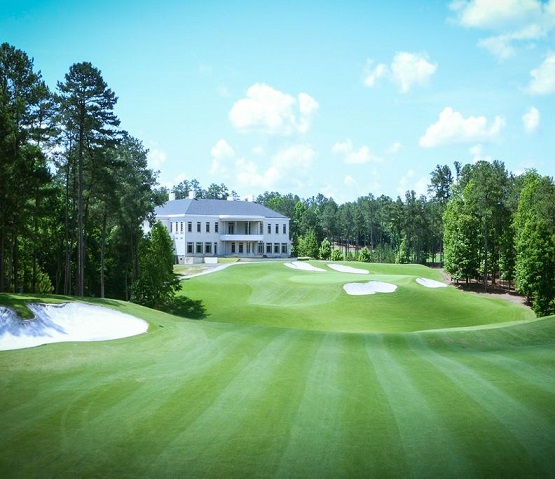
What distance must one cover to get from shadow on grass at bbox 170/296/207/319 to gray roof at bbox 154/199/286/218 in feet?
128

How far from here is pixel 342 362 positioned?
1418 centimetres

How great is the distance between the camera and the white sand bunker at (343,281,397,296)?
42.1m

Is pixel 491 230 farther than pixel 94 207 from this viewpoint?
Yes

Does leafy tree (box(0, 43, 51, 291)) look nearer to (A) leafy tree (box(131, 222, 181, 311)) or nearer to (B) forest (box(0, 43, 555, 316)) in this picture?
(B) forest (box(0, 43, 555, 316))

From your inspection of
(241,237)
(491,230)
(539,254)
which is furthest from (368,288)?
(241,237)

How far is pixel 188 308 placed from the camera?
39688 mm

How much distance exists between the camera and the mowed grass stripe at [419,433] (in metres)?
7.26

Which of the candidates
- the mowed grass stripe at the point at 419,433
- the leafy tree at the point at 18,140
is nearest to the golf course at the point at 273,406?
the mowed grass stripe at the point at 419,433

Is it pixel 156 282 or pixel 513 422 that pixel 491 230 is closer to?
pixel 156 282

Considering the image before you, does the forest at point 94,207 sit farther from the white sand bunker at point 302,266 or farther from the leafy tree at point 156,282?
the white sand bunker at point 302,266

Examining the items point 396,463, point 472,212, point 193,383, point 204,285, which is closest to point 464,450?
point 396,463

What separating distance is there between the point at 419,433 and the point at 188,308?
32.6 meters

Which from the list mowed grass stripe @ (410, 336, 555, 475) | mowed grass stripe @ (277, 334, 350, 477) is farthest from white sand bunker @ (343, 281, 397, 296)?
mowed grass stripe @ (277, 334, 350, 477)

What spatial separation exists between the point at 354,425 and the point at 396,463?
150 cm
